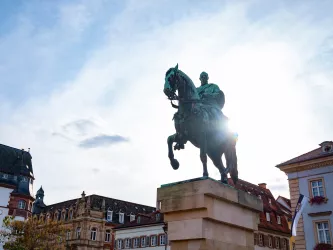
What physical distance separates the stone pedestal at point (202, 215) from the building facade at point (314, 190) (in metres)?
22.7

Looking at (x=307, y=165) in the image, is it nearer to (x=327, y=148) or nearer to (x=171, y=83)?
(x=327, y=148)

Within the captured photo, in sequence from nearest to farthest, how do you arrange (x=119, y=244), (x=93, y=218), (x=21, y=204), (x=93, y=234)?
(x=119, y=244)
(x=21, y=204)
(x=93, y=234)
(x=93, y=218)

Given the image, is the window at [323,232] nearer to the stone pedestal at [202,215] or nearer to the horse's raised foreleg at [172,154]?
the stone pedestal at [202,215]

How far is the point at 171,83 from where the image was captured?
954 centimetres

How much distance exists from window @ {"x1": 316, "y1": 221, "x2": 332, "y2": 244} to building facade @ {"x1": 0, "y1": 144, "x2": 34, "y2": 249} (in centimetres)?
4685

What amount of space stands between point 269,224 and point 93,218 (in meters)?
31.7

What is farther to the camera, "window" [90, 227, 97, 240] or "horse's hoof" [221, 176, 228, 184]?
"window" [90, 227, 97, 240]

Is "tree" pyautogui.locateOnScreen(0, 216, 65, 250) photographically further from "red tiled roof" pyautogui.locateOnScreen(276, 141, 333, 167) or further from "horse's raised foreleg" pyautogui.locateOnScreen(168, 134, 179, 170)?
"horse's raised foreleg" pyautogui.locateOnScreen(168, 134, 179, 170)

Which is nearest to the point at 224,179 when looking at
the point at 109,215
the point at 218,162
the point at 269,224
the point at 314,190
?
the point at 218,162

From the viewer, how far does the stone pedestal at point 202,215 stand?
870cm

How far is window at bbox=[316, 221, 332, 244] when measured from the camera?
96.6 feet

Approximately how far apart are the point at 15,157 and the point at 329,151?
57.4m

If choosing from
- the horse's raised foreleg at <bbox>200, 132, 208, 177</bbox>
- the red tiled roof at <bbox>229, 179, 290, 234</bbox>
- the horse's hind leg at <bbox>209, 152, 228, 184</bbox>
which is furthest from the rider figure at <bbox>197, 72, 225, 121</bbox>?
the red tiled roof at <bbox>229, 179, 290, 234</bbox>

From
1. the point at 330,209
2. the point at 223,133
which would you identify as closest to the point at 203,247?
the point at 223,133
